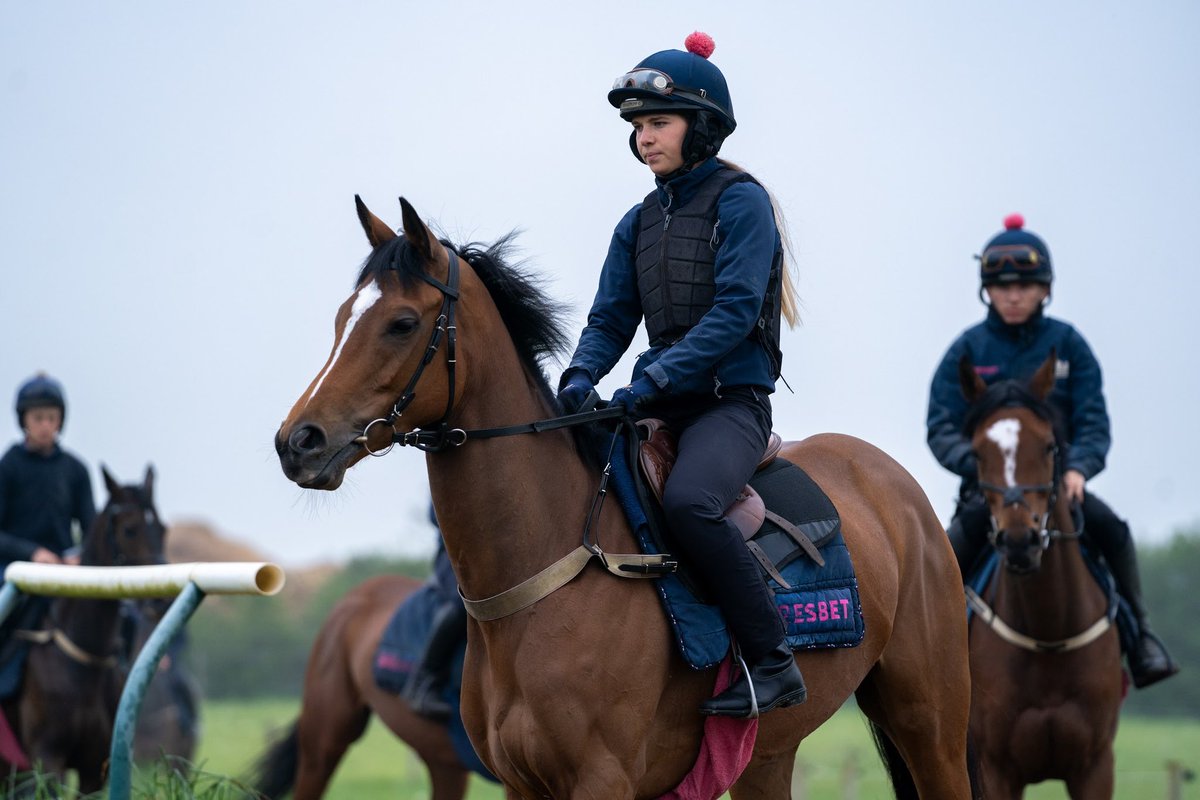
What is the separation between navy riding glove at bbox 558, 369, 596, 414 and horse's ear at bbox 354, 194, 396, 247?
2.76 feet

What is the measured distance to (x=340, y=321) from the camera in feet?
14.4

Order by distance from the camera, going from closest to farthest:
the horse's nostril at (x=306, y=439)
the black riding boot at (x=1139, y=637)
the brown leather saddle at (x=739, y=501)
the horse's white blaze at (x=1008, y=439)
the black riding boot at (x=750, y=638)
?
the horse's nostril at (x=306, y=439) < the black riding boot at (x=750, y=638) < the brown leather saddle at (x=739, y=501) < the horse's white blaze at (x=1008, y=439) < the black riding boot at (x=1139, y=637)

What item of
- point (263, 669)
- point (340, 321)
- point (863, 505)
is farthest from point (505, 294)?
point (263, 669)

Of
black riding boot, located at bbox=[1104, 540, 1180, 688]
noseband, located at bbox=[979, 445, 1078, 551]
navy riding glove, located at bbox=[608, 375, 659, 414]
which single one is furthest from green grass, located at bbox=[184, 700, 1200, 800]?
navy riding glove, located at bbox=[608, 375, 659, 414]

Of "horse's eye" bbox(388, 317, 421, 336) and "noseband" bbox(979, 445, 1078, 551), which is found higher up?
"horse's eye" bbox(388, 317, 421, 336)

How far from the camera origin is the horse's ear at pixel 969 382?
8016 millimetres

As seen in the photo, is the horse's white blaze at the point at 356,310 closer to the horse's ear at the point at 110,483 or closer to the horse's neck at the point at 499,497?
the horse's neck at the point at 499,497

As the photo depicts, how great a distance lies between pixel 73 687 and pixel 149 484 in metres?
1.90

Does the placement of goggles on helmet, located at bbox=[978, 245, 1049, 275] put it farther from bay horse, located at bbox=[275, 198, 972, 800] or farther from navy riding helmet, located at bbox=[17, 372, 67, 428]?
navy riding helmet, located at bbox=[17, 372, 67, 428]

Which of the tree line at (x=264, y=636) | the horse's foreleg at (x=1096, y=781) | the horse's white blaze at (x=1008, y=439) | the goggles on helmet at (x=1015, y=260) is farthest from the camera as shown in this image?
the tree line at (x=264, y=636)

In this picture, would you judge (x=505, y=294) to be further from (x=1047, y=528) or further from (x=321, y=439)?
(x=1047, y=528)

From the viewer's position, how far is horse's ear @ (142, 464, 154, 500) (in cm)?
1094

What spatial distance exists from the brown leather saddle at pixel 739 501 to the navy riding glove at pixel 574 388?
24 cm

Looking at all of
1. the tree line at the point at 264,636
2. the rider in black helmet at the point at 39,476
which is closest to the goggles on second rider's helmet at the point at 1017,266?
the rider in black helmet at the point at 39,476
